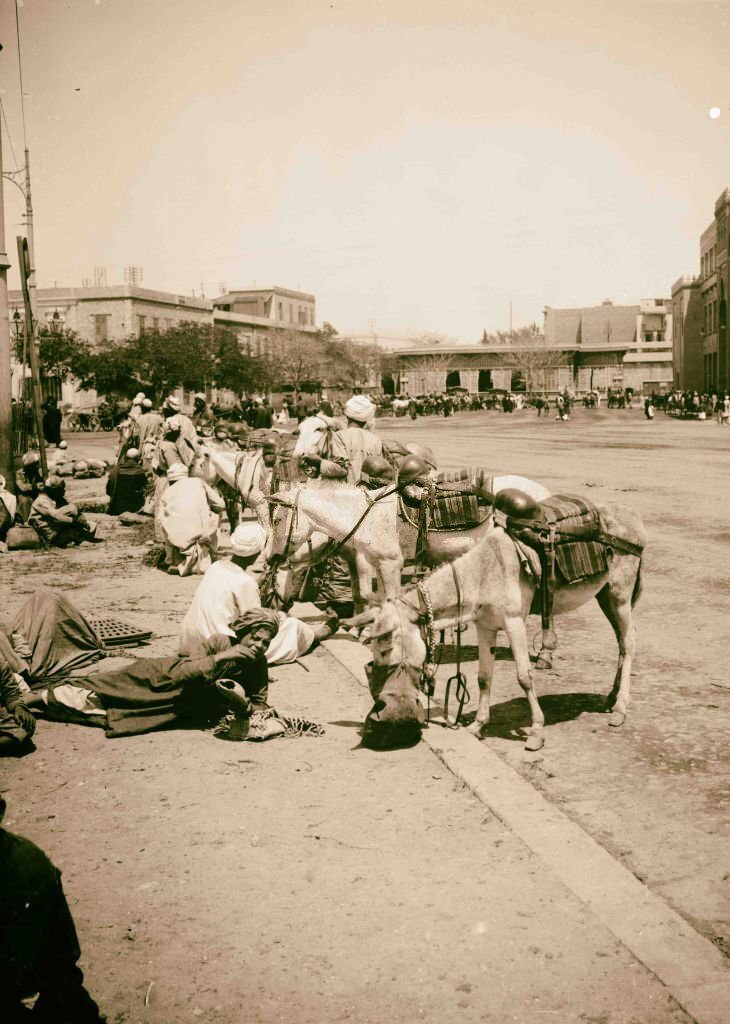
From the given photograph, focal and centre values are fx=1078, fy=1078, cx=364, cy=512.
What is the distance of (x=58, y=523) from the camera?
1592cm

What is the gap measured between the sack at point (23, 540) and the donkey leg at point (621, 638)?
10.7m

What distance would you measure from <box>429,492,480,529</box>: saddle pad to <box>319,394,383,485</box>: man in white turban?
2.69m

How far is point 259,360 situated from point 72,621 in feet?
240

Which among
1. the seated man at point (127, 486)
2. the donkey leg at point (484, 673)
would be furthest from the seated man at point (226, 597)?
the seated man at point (127, 486)

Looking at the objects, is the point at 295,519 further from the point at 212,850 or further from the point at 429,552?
the point at 212,850

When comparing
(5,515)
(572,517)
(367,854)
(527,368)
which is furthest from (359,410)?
(527,368)

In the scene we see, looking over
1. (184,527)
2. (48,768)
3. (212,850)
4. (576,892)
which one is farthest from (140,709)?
(184,527)

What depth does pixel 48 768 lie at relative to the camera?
20.8 feet

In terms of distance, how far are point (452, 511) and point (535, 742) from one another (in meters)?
2.95

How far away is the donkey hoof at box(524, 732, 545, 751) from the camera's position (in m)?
6.44

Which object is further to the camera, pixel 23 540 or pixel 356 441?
pixel 23 540

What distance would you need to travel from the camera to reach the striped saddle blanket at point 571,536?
21.7 feet

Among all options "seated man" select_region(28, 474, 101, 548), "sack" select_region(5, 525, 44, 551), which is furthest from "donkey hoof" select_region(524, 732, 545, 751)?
"sack" select_region(5, 525, 44, 551)

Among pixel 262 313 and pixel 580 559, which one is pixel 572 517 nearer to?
pixel 580 559
